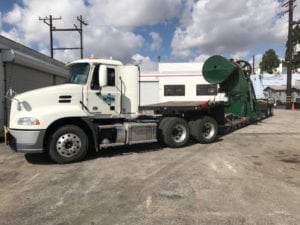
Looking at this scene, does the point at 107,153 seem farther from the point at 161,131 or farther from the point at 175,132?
the point at 175,132

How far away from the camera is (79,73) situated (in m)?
9.15

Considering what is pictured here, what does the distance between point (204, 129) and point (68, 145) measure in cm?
508

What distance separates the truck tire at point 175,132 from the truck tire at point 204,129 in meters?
0.37

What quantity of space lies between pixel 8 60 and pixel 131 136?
636 cm

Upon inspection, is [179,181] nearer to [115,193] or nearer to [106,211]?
[115,193]

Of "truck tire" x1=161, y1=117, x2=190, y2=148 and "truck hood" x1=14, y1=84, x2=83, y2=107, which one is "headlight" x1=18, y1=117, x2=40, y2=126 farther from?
"truck tire" x1=161, y1=117, x2=190, y2=148

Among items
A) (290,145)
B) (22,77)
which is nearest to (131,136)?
(290,145)

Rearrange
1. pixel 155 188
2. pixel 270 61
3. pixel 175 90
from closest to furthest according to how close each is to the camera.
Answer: pixel 155 188
pixel 175 90
pixel 270 61

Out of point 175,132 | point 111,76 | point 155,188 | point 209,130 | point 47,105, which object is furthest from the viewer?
point 209,130

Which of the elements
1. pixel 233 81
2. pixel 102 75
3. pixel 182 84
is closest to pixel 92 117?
pixel 102 75

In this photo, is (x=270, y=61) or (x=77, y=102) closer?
(x=77, y=102)

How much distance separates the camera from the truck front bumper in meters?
8.02

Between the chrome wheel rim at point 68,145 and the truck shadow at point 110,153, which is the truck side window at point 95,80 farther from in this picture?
the truck shadow at point 110,153

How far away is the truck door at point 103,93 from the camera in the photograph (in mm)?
8961
